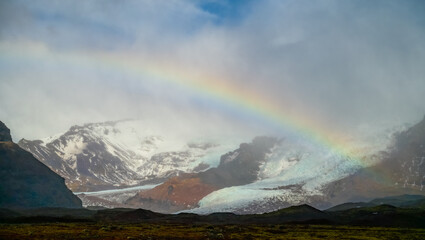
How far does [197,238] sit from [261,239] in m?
20.9

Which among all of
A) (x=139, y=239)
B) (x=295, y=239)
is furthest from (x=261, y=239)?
(x=139, y=239)

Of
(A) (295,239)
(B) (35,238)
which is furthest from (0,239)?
(A) (295,239)

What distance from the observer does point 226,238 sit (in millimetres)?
136875

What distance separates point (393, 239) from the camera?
5546 inches

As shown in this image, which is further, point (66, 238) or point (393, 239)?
point (393, 239)

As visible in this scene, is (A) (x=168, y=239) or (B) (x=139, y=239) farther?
(A) (x=168, y=239)

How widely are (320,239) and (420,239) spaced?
116 feet

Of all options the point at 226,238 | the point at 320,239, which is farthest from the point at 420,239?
the point at 226,238

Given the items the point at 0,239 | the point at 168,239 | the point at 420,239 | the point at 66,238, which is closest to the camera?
the point at 0,239

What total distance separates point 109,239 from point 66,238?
11.8m

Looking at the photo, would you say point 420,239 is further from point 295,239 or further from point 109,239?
point 109,239

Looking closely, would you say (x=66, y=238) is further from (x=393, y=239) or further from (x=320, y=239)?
(x=393, y=239)

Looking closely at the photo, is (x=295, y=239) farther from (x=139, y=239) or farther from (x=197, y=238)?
(x=139, y=239)

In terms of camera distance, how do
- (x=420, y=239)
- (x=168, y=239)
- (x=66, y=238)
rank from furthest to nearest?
(x=420, y=239)
(x=168, y=239)
(x=66, y=238)
